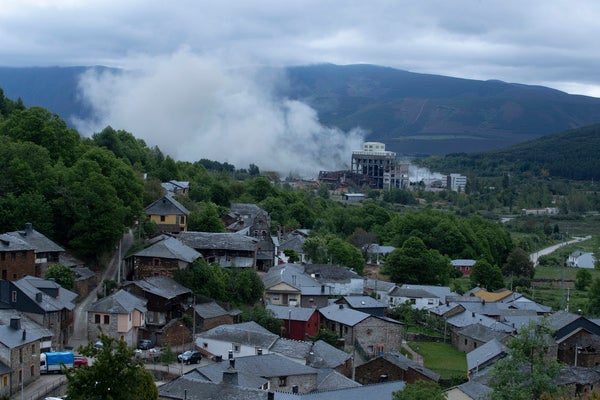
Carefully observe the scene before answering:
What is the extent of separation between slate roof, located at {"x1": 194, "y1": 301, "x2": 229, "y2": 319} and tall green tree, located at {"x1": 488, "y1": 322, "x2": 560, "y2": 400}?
16.2 metres

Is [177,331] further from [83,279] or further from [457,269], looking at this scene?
[457,269]

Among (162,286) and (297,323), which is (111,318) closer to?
(162,286)

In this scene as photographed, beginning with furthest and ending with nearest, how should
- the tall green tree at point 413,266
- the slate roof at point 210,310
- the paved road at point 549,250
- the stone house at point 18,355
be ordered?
the paved road at point 549,250, the tall green tree at point 413,266, the slate roof at point 210,310, the stone house at point 18,355

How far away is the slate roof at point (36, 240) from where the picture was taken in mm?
37500

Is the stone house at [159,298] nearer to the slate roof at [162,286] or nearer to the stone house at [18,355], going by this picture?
the slate roof at [162,286]

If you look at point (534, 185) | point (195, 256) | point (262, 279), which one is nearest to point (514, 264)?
point (262, 279)

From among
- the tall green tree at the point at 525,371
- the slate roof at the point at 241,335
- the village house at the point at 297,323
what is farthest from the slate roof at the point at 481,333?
the tall green tree at the point at 525,371

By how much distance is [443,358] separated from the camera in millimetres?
41438

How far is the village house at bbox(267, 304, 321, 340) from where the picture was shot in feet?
133

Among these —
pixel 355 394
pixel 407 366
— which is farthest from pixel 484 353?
pixel 355 394

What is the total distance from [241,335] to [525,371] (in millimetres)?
14127

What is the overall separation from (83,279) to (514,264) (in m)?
39.9

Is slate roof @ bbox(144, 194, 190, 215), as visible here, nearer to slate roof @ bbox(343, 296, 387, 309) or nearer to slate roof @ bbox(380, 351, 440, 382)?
slate roof @ bbox(343, 296, 387, 309)

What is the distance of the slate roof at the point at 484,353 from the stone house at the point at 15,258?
1868 cm
